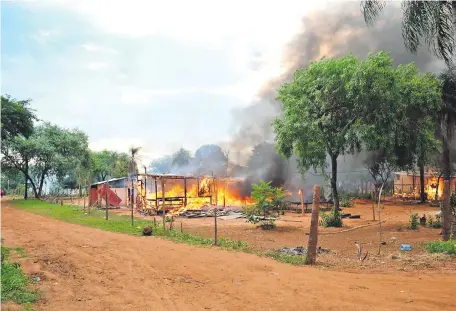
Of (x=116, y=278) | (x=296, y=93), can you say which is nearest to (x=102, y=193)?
(x=296, y=93)

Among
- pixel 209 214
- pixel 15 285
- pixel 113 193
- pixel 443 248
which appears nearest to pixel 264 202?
pixel 443 248

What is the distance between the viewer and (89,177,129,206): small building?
34.7m

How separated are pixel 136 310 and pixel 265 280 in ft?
10.6

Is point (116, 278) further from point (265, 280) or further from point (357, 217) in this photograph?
point (357, 217)

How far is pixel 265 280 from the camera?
8.65 metres

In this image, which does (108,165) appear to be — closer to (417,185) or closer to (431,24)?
(417,185)

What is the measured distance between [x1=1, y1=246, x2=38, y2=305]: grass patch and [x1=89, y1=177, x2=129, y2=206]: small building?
976 inches

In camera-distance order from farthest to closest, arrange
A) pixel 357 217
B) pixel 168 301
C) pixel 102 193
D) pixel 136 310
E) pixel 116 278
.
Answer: pixel 102 193
pixel 357 217
pixel 116 278
pixel 168 301
pixel 136 310

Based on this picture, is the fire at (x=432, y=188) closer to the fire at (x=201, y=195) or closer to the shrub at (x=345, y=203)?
the shrub at (x=345, y=203)

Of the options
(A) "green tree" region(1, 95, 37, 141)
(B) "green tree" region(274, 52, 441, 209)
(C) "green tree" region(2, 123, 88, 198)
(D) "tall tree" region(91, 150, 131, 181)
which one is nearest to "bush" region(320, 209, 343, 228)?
(B) "green tree" region(274, 52, 441, 209)

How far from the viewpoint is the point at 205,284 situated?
27.6 ft

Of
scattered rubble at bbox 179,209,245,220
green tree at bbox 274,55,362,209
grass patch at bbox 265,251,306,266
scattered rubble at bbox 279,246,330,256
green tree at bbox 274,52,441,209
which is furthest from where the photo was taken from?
scattered rubble at bbox 179,209,245,220

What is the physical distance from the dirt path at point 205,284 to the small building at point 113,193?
23.2 m

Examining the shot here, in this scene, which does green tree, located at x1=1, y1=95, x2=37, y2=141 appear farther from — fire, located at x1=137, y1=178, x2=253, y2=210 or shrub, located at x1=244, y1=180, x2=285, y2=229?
shrub, located at x1=244, y1=180, x2=285, y2=229
